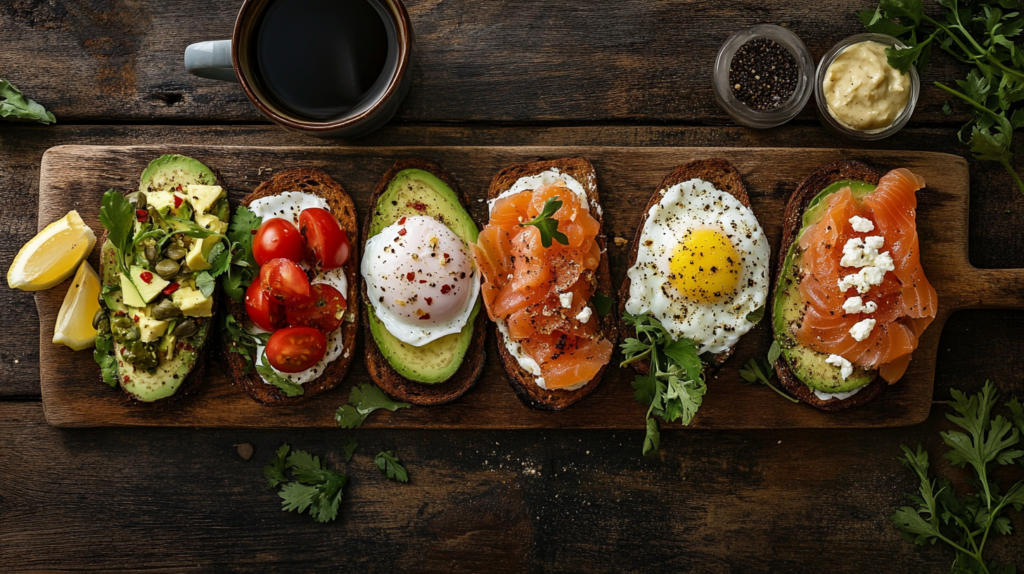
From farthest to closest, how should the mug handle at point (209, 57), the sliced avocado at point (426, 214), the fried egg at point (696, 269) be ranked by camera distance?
1. the sliced avocado at point (426, 214)
2. the fried egg at point (696, 269)
3. the mug handle at point (209, 57)

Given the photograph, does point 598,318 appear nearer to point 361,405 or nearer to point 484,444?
point 484,444

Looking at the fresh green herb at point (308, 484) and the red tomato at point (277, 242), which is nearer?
the red tomato at point (277, 242)

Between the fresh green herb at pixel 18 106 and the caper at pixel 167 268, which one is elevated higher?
the fresh green herb at pixel 18 106

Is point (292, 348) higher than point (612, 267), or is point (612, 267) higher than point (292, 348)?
point (612, 267)

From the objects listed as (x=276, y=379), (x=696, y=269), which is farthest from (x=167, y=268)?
(x=696, y=269)

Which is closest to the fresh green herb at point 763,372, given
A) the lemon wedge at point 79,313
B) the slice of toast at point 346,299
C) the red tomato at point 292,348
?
the slice of toast at point 346,299

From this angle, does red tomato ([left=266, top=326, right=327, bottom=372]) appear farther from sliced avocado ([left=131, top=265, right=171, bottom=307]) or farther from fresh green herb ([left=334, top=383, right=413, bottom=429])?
sliced avocado ([left=131, top=265, right=171, bottom=307])

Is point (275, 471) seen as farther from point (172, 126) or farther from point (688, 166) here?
point (688, 166)

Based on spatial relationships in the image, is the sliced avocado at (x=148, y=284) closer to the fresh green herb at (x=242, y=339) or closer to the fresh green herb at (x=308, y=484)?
the fresh green herb at (x=242, y=339)
